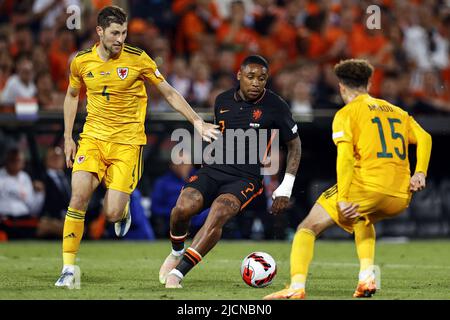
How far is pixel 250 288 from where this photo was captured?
28.8 ft

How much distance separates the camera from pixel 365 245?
7957mm

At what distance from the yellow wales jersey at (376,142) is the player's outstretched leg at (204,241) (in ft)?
4.38

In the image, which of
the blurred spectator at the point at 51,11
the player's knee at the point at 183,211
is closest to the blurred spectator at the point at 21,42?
the blurred spectator at the point at 51,11

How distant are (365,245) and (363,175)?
563 mm

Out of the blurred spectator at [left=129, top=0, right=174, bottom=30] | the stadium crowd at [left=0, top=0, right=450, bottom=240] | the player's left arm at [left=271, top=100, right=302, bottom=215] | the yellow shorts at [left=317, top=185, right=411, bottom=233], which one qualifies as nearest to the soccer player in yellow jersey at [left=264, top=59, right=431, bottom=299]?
the yellow shorts at [left=317, top=185, right=411, bottom=233]

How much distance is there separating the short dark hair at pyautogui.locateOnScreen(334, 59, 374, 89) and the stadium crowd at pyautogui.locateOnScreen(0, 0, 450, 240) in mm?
6553

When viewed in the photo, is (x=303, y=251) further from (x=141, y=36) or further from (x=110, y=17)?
(x=141, y=36)

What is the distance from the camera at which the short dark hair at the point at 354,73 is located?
7953 mm

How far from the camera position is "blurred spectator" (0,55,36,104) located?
14.9m

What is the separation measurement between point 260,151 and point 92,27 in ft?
23.9

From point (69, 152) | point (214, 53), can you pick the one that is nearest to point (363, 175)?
point (69, 152)

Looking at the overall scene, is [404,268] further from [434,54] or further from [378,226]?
[434,54]

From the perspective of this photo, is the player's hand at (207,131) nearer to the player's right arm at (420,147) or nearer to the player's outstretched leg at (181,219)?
the player's outstretched leg at (181,219)
